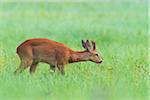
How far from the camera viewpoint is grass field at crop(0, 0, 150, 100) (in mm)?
5988

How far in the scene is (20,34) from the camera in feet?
27.7

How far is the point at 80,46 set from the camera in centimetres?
768

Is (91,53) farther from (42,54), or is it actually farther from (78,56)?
(42,54)

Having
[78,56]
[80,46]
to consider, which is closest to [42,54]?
[78,56]

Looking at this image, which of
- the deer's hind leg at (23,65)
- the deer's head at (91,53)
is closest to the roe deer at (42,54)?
the deer's hind leg at (23,65)

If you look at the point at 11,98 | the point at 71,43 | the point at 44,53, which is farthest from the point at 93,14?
the point at 11,98

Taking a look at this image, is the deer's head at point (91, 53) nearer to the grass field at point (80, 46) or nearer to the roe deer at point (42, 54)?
the grass field at point (80, 46)

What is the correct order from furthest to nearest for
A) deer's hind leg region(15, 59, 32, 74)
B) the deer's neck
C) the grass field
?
the deer's neck → deer's hind leg region(15, 59, 32, 74) → the grass field

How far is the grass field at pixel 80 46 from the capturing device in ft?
19.6

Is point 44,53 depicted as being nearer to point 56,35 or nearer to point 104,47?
point 104,47

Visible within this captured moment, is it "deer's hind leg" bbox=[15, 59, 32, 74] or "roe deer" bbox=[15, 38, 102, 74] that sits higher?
"roe deer" bbox=[15, 38, 102, 74]

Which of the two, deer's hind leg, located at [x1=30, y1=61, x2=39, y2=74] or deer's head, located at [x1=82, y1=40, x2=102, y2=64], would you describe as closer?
deer's hind leg, located at [x1=30, y1=61, x2=39, y2=74]

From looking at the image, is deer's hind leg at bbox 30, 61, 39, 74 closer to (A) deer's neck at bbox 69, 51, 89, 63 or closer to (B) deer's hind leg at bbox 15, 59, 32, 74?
(B) deer's hind leg at bbox 15, 59, 32, 74

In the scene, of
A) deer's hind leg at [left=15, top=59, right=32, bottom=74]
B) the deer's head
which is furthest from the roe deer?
the deer's head
